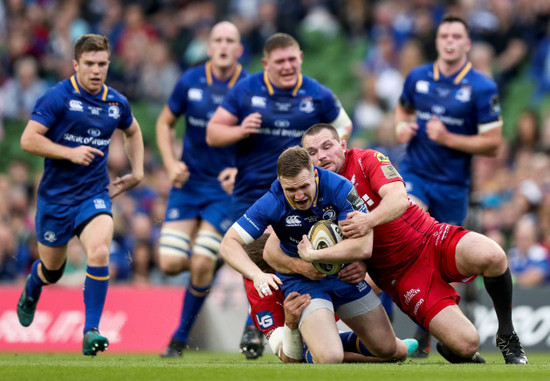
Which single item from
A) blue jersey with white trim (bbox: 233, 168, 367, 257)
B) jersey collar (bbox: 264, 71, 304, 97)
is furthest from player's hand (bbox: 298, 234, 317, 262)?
jersey collar (bbox: 264, 71, 304, 97)

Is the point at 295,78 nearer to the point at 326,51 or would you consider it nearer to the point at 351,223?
the point at 351,223

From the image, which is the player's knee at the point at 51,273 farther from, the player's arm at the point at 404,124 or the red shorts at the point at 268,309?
the player's arm at the point at 404,124

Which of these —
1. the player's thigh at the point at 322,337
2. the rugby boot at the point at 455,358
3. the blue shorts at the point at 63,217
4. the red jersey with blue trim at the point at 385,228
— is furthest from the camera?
the blue shorts at the point at 63,217

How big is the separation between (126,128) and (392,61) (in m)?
8.76

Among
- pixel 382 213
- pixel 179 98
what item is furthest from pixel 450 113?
pixel 382 213

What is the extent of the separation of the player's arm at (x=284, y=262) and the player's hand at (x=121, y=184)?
2227mm

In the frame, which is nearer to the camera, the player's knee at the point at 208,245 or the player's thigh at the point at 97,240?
the player's thigh at the point at 97,240

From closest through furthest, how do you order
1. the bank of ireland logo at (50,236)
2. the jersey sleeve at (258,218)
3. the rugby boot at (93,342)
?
the jersey sleeve at (258,218)
the rugby boot at (93,342)
the bank of ireland logo at (50,236)

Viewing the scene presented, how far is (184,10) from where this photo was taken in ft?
68.8

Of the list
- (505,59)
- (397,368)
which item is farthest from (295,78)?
(505,59)

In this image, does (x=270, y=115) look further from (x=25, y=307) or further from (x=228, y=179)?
(x=25, y=307)

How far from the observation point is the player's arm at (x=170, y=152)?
1120cm

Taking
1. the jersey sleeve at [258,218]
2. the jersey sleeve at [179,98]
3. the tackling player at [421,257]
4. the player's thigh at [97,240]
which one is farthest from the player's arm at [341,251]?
the jersey sleeve at [179,98]

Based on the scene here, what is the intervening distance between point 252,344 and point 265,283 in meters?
2.48
